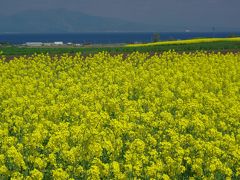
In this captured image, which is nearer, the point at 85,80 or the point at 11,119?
the point at 11,119

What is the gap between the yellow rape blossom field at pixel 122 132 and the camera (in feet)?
32.4

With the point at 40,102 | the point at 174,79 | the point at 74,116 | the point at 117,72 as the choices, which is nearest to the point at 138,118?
the point at 74,116

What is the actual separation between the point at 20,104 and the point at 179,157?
18.8 ft

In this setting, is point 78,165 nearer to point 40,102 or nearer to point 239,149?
point 239,149

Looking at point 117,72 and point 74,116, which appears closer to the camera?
point 74,116

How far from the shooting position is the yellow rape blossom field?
9.89 meters

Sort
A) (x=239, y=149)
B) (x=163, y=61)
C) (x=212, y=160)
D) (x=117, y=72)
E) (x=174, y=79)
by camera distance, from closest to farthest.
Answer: (x=212, y=160), (x=239, y=149), (x=174, y=79), (x=117, y=72), (x=163, y=61)

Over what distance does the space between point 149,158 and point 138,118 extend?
Answer: 2.95m

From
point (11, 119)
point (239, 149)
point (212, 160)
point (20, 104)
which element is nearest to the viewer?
point (212, 160)

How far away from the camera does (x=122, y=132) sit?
11805mm

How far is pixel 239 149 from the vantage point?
10.6 m

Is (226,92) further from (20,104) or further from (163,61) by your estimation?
(163,61)

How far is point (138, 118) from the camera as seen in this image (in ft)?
43.8

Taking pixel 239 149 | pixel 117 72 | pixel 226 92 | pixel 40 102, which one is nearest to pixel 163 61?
pixel 117 72
